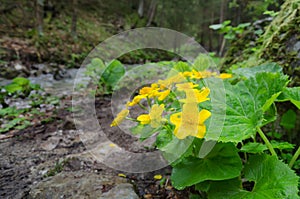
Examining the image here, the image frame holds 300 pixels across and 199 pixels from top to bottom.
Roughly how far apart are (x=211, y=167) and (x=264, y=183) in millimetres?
153

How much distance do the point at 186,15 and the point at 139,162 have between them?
989 centimetres

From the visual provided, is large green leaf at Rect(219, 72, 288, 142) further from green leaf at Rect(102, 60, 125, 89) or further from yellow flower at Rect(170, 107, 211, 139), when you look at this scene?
green leaf at Rect(102, 60, 125, 89)

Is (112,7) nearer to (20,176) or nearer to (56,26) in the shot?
(56,26)

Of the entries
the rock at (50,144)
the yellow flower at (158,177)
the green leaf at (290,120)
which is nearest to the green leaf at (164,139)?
the yellow flower at (158,177)

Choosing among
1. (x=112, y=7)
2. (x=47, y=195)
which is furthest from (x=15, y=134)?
(x=112, y=7)

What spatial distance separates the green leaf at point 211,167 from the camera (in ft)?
2.27

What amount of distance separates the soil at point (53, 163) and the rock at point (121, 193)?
1.0 inches

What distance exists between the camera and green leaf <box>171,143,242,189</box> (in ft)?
2.27

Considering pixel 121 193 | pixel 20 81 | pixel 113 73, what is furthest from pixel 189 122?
pixel 20 81

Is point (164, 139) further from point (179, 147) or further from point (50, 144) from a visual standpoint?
point (50, 144)

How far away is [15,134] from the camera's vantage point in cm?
182

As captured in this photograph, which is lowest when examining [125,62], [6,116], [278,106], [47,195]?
[125,62]

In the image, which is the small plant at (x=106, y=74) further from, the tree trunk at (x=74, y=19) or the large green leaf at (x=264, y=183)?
the tree trunk at (x=74, y=19)

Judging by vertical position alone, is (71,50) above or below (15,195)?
below
